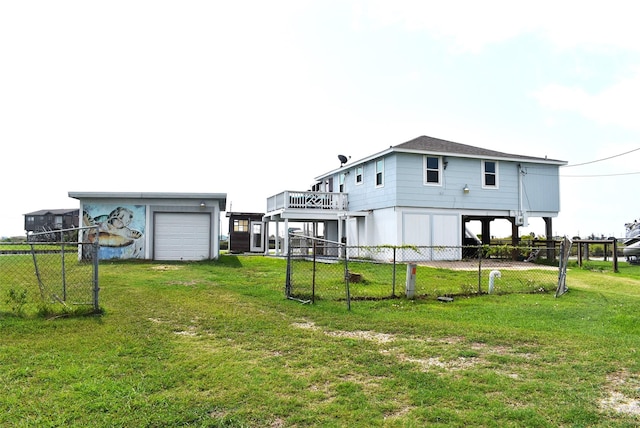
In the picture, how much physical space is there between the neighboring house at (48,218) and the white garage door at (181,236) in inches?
1372

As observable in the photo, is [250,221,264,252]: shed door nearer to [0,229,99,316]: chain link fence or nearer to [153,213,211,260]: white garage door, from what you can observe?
[153,213,211,260]: white garage door

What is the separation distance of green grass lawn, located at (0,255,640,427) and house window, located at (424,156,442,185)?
11.9 meters

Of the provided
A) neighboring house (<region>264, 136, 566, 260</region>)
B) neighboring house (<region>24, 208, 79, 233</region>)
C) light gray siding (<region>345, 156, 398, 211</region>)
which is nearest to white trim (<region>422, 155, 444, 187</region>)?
neighboring house (<region>264, 136, 566, 260</region>)

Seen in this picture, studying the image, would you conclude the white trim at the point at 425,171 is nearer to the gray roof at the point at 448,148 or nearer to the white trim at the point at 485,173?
the gray roof at the point at 448,148

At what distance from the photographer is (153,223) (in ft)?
67.9

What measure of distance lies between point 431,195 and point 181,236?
11.3 m

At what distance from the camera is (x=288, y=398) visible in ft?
13.1

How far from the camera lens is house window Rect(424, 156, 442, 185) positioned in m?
20.2

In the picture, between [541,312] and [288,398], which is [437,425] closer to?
[288,398]

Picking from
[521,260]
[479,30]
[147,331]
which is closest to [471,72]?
[479,30]

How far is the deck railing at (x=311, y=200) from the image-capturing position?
2247 cm

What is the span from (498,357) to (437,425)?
2204mm

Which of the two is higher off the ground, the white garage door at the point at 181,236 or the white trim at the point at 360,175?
the white trim at the point at 360,175

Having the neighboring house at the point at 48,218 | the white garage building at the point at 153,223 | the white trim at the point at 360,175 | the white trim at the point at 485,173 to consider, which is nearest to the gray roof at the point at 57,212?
the neighboring house at the point at 48,218
